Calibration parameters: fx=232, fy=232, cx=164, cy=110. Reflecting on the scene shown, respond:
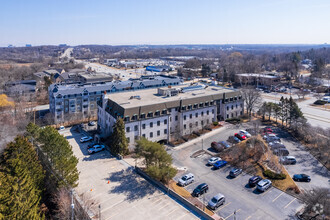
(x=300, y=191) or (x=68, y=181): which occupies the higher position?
(x=68, y=181)

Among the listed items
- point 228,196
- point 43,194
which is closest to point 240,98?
point 228,196

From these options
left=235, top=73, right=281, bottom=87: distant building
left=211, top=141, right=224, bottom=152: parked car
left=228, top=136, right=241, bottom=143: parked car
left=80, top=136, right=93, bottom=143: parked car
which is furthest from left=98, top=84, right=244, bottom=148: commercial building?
left=235, top=73, right=281, bottom=87: distant building

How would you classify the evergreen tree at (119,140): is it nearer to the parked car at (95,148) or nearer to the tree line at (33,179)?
the parked car at (95,148)

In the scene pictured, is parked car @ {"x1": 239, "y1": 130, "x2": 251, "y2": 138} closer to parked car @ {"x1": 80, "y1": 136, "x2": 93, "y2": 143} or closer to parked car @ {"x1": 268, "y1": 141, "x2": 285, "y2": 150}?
parked car @ {"x1": 268, "y1": 141, "x2": 285, "y2": 150}

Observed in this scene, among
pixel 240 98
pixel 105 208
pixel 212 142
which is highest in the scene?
pixel 240 98

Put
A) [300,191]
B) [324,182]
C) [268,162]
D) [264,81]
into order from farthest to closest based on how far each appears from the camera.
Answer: [264,81]
[268,162]
[324,182]
[300,191]

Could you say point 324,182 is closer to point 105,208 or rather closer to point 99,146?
point 105,208

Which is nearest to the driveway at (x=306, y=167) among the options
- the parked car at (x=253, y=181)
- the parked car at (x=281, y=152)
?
the parked car at (x=281, y=152)
